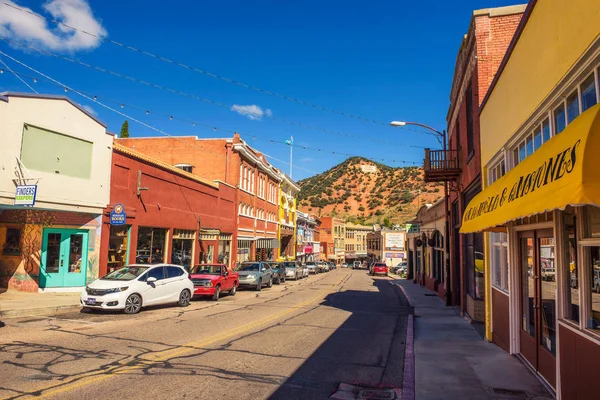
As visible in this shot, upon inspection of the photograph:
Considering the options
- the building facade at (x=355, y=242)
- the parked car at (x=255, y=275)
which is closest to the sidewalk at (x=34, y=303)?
the parked car at (x=255, y=275)

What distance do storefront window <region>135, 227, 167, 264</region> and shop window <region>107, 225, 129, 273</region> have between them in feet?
3.38

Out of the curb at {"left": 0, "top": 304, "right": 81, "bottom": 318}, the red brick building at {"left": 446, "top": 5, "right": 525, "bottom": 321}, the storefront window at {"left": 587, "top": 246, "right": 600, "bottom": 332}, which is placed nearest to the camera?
the storefront window at {"left": 587, "top": 246, "right": 600, "bottom": 332}

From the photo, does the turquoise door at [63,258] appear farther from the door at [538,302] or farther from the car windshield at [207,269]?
the door at [538,302]

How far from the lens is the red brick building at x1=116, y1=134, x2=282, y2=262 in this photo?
3600 cm

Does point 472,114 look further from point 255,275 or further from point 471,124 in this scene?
point 255,275

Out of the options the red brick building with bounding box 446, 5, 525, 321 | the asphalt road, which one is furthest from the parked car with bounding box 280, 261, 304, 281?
the asphalt road

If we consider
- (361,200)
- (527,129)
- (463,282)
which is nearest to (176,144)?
(463,282)

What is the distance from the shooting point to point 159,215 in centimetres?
2348

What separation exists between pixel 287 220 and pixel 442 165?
43029mm

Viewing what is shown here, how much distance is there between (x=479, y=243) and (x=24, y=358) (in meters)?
11.6

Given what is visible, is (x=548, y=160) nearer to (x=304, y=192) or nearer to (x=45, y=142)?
(x=45, y=142)

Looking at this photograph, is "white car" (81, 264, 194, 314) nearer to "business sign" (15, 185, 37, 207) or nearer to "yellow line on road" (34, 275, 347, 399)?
"business sign" (15, 185, 37, 207)

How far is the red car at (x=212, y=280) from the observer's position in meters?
18.7

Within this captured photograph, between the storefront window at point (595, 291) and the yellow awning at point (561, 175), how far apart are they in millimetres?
869
